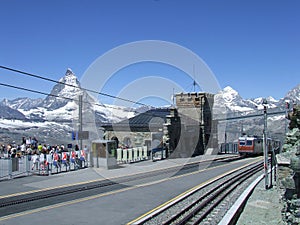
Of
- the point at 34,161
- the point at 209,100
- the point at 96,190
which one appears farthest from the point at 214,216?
the point at 209,100

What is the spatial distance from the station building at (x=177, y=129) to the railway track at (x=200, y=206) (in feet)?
58.8

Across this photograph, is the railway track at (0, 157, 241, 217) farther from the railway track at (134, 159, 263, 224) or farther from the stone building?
the stone building

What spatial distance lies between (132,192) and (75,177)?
18.7 ft

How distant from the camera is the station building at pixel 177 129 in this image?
3994 cm

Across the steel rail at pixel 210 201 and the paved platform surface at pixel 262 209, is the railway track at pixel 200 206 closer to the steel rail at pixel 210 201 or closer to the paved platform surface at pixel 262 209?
the steel rail at pixel 210 201

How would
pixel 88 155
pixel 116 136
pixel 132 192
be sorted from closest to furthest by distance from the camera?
1. pixel 132 192
2. pixel 88 155
3. pixel 116 136

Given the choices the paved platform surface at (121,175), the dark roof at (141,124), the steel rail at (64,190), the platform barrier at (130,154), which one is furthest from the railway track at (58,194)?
the dark roof at (141,124)

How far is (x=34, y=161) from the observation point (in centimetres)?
2328

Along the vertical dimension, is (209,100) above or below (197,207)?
above

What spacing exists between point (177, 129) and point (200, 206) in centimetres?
2591

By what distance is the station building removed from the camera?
39.9 m

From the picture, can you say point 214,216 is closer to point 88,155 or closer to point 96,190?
point 96,190

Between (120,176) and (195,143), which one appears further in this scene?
(195,143)

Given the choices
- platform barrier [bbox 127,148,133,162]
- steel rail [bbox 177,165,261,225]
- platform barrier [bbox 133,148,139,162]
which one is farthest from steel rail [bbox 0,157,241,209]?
platform barrier [bbox 133,148,139,162]
